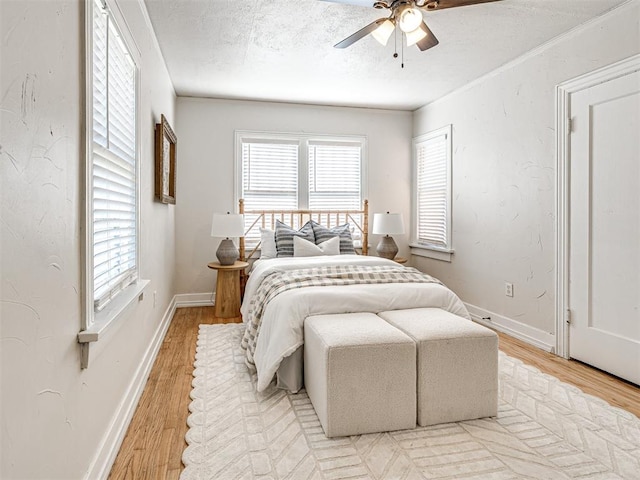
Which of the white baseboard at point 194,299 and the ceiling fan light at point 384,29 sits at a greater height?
the ceiling fan light at point 384,29

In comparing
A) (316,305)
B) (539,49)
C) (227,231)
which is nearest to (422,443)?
(316,305)

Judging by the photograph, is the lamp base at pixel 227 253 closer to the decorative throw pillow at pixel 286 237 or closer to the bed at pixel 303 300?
the decorative throw pillow at pixel 286 237

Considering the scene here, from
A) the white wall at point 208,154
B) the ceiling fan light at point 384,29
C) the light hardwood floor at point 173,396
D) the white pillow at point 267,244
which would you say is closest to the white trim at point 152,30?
the white wall at point 208,154

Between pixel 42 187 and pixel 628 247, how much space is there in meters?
3.15

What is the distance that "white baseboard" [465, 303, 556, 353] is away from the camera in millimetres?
3293

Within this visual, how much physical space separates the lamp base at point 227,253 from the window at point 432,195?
92.2 inches

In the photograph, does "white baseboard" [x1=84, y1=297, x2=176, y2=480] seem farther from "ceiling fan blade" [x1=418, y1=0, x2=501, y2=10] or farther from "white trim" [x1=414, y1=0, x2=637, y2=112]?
"white trim" [x1=414, y1=0, x2=637, y2=112]

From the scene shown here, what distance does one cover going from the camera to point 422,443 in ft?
6.33

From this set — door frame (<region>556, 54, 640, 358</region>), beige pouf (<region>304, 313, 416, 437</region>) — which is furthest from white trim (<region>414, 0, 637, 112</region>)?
beige pouf (<region>304, 313, 416, 437</region>)

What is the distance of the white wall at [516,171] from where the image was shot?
300 centimetres

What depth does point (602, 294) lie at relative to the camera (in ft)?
9.34

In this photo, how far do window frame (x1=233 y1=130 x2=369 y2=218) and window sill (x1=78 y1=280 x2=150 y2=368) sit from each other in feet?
9.61

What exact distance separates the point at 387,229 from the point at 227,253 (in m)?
1.87

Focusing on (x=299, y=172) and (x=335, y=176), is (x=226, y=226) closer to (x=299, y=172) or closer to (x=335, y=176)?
(x=299, y=172)
